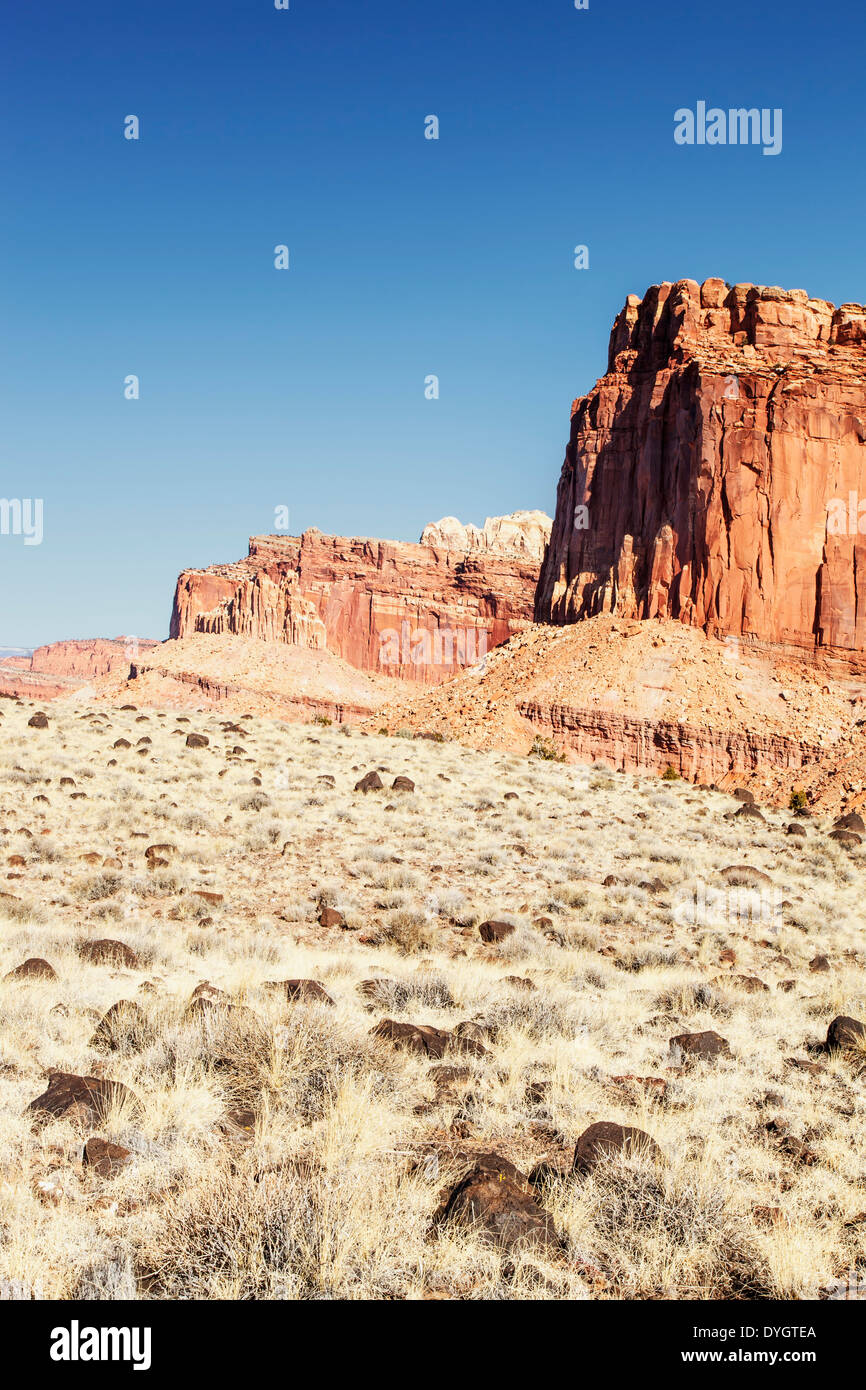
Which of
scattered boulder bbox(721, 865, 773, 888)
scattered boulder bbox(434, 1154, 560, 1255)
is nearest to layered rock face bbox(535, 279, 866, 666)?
scattered boulder bbox(721, 865, 773, 888)

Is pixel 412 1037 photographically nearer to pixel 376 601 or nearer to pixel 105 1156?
pixel 105 1156

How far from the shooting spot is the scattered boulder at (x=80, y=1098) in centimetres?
474

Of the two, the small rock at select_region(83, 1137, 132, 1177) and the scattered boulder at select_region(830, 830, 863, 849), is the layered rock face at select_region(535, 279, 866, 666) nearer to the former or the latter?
the scattered boulder at select_region(830, 830, 863, 849)

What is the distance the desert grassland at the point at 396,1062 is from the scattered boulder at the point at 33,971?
153mm

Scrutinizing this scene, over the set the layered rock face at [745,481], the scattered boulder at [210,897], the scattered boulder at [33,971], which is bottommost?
the scattered boulder at [210,897]

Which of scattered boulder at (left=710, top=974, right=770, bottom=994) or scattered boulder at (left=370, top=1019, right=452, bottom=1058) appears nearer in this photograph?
scattered boulder at (left=370, top=1019, right=452, bottom=1058)

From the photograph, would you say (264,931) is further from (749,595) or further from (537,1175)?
(749,595)

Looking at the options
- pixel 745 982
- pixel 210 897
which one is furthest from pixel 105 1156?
pixel 745 982

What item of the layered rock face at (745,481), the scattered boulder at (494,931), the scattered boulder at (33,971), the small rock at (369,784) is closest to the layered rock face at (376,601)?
the layered rock face at (745,481)

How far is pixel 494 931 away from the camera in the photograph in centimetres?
1042

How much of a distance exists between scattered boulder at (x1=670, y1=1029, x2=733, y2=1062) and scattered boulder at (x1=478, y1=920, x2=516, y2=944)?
3.47 metres

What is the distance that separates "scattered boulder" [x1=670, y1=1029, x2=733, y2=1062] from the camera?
676cm

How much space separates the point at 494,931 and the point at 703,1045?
12.6 feet

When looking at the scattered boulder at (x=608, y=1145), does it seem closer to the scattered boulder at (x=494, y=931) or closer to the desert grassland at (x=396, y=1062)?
the desert grassland at (x=396, y=1062)
